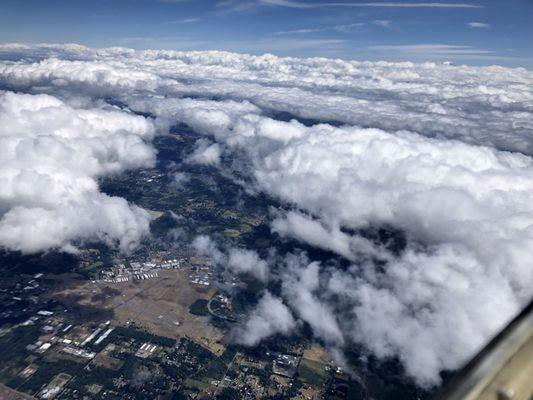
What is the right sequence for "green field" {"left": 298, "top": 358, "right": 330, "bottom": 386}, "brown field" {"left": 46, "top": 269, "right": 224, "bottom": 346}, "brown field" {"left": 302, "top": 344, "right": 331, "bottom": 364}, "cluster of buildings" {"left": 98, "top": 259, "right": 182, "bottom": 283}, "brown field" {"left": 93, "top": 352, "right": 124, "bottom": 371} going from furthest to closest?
1. "cluster of buildings" {"left": 98, "top": 259, "right": 182, "bottom": 283}
2. "brown field" {"left": 46, "top": 269, "right": 224, "bottom": 346}
3. "brown field" {"left": 302, "top": 344, "right": 331, "bottom": 364}
4. "brown field" {"left": 93, "top": 352, "right": 124, "bottom": 371}
5. "green field" {"left": 298, "top": 358, "right": 330, "bottom": 386}

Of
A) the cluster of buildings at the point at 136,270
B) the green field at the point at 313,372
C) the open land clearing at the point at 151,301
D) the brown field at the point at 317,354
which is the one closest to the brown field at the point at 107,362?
the open land clearing at the point at 151,301

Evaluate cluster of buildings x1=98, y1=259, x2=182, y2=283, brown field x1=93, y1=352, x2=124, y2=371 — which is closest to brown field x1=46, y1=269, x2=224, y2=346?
cluster of buildings x1=98, y1=259, x2=182, y2=283

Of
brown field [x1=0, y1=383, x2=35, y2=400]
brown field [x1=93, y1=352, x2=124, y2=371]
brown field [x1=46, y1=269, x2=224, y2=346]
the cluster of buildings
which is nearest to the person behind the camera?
brown field [x1=0, y1=383, x2=35, y2=400]

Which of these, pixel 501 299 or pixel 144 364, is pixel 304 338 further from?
pixel 501 299

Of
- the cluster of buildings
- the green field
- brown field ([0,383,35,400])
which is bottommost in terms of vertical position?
the cluster of buildings

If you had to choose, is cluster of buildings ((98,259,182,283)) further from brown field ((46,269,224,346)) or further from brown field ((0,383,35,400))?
brown field ((0,383,35,400))

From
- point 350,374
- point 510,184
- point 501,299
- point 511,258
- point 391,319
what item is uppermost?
point 510,184

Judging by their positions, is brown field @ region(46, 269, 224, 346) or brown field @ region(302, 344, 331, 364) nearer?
→ brown field @ region(302, 344, 331, 364)

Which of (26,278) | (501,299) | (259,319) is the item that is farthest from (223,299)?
(501,299)
